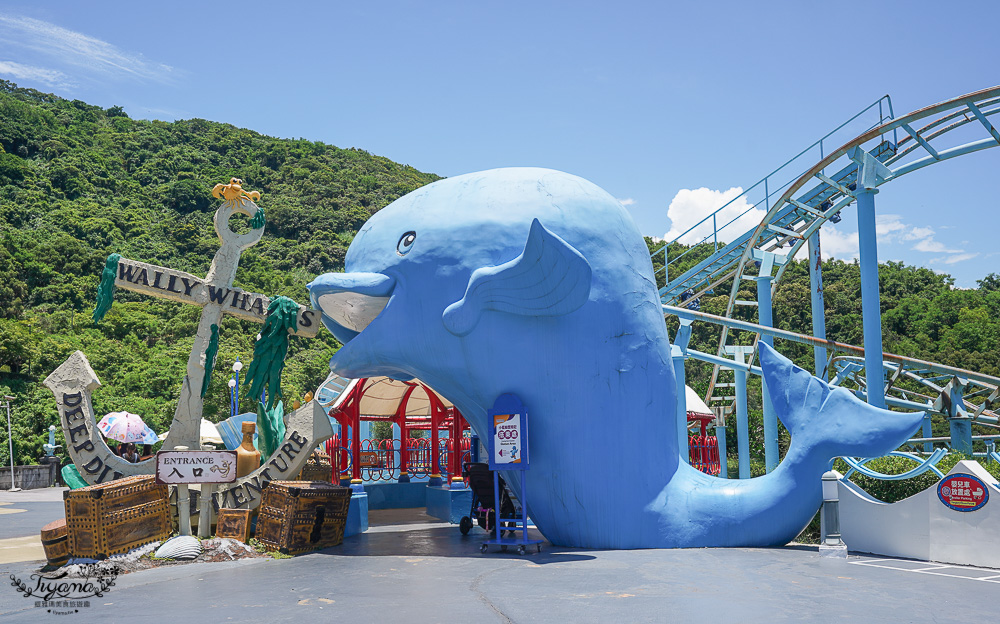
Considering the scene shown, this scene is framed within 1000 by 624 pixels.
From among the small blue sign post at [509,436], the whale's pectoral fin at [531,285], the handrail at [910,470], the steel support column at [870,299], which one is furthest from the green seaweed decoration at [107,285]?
the steel support column at [870,299]

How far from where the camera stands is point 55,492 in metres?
25.7

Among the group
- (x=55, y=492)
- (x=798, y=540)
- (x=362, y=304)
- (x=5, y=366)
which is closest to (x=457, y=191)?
(x=362, y=304)

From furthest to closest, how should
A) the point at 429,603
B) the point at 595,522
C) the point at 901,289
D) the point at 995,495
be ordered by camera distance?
1. the point at 901,289
2. the point at 595,522
3. the point at 995,495
4. the point at 429,603

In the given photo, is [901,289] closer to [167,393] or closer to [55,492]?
[167,393]

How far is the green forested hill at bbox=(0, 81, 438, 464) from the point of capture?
3297cm

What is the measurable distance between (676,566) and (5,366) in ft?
107

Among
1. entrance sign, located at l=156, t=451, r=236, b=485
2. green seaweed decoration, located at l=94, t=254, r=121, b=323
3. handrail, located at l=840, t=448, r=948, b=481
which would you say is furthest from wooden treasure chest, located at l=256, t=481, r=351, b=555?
handrail, located at l=840, t=448, r=948, b=481

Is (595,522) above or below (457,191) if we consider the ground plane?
below

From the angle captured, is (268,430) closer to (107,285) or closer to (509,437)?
(107,285)

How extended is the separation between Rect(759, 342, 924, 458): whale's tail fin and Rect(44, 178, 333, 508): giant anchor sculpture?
5637mm

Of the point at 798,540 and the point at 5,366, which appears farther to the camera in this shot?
the point at 5,366

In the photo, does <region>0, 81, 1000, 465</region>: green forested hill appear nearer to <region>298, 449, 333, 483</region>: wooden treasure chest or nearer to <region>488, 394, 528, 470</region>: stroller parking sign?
<region>298, 449, 333, 483</region>: wooden treasure chest

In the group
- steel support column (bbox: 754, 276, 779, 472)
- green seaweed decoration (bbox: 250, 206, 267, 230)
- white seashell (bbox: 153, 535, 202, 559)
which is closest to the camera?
white seashell (bbox: 153, 535, 202, 559)

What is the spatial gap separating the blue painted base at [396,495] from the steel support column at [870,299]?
9463 millimetres
